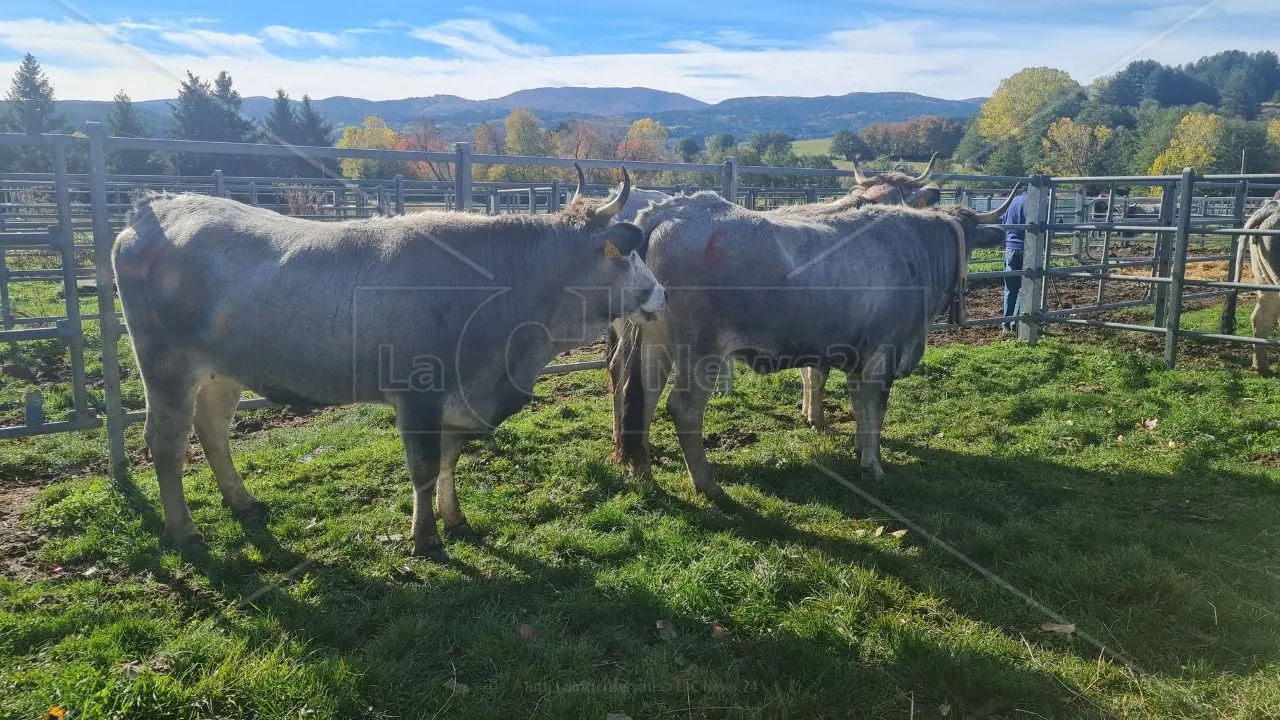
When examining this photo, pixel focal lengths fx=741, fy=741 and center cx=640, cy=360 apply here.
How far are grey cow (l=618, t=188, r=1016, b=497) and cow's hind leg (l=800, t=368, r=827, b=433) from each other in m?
0.61

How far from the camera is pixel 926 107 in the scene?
20141mm

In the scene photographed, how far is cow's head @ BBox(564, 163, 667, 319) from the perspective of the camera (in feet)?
15.6

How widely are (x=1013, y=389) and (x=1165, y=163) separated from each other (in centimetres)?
5029

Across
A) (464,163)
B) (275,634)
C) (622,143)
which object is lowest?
(275,634)

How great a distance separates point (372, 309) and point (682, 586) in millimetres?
2377

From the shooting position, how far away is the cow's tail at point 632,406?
573 cm

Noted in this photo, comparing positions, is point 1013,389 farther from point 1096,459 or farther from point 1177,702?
point 1177,702

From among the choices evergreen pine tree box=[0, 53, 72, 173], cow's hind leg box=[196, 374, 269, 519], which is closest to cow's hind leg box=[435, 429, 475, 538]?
cow's hind leg box=[196, 374, 269, 519]

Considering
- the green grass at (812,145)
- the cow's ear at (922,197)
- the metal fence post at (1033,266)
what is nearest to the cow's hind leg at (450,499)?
the cow's ear at (922,197)

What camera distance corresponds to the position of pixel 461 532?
15.7 ft

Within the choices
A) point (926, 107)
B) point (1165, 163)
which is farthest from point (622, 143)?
point (926, 107)

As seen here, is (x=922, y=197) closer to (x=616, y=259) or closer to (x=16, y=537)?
(x=616, y=259)

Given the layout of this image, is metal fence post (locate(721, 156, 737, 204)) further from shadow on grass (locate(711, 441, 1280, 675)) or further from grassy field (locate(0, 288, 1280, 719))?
shadow on grass (locate(711, 441, 1280, 675))

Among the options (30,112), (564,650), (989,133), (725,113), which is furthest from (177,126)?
(725,113)
